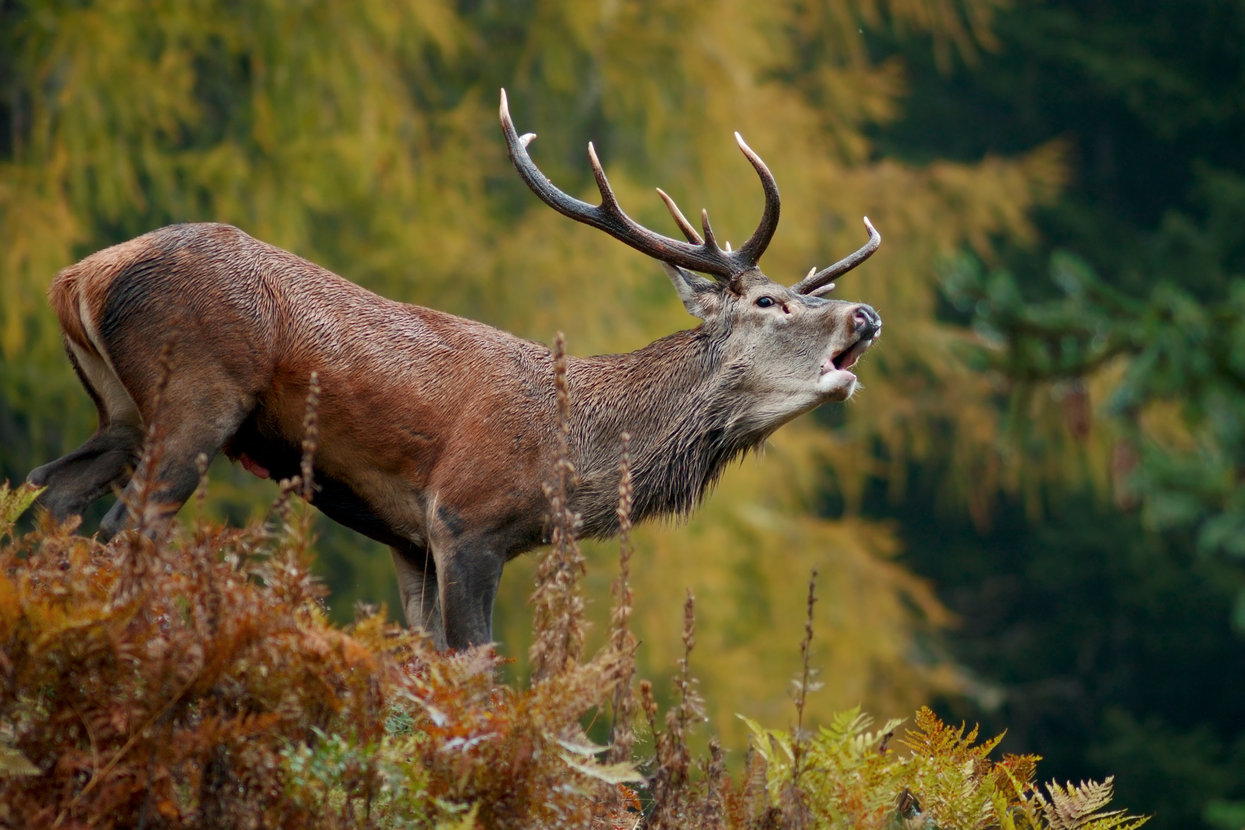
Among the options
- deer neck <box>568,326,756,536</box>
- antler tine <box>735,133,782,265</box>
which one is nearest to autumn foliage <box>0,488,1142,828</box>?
deer neck <box>568,326,756,536</box>

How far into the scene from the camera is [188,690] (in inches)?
128

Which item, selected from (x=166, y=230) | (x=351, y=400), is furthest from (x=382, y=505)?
(x=166, y=230)

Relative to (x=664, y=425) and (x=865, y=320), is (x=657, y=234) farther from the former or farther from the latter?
(x=865, y=320)

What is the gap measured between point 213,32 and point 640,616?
19.8ft

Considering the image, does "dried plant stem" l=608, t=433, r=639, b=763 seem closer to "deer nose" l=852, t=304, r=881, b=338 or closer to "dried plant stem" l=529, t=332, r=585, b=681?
"dried plant stem" l=529, t=332, r=585, b=681

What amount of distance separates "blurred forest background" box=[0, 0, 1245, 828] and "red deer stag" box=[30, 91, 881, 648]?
333 centimetres

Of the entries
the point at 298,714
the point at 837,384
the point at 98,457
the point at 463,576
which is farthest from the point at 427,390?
the point at 298,714

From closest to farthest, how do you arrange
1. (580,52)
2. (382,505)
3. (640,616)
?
1. (382,505)
2. (640,616)
3. (580,52)

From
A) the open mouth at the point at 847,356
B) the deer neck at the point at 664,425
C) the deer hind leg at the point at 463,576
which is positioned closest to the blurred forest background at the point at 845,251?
the open mouth at the point at 847,356

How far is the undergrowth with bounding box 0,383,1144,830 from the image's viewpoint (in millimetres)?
3234

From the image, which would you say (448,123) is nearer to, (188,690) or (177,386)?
(177,386)

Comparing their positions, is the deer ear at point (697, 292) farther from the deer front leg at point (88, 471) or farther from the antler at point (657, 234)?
the deer front leg at point (88, 471)

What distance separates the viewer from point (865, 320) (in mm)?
5664

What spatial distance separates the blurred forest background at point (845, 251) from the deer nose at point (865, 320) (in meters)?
3.24
